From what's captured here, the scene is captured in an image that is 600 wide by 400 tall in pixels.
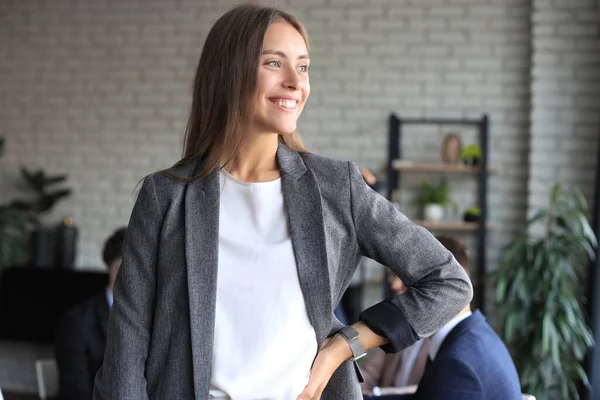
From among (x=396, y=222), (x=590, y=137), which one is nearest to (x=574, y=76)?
(x=590, y=137)

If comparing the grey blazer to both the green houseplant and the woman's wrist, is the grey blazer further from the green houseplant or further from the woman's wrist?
the green houseplant

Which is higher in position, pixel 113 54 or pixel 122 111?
pixel 113 54

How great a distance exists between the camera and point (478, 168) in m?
5.16

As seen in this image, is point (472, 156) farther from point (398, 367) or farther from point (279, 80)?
point (279, 80)

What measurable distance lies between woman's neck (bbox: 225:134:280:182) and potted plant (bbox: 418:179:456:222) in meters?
3.91

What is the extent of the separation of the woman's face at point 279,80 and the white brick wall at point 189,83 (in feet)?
13.2

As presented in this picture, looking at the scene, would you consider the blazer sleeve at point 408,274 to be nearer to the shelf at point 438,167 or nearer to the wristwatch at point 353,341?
the wristwatch at point 353,341

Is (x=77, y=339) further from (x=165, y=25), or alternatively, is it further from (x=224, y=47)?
(x=165, y=25)

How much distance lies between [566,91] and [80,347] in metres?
3.42

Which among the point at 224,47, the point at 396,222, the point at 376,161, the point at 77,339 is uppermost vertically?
the point at 224,47

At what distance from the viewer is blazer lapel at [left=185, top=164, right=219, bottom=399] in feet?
4.20

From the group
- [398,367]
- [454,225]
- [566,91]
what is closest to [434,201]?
[454,225]

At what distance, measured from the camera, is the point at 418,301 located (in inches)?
52.9

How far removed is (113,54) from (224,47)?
4915 mm
